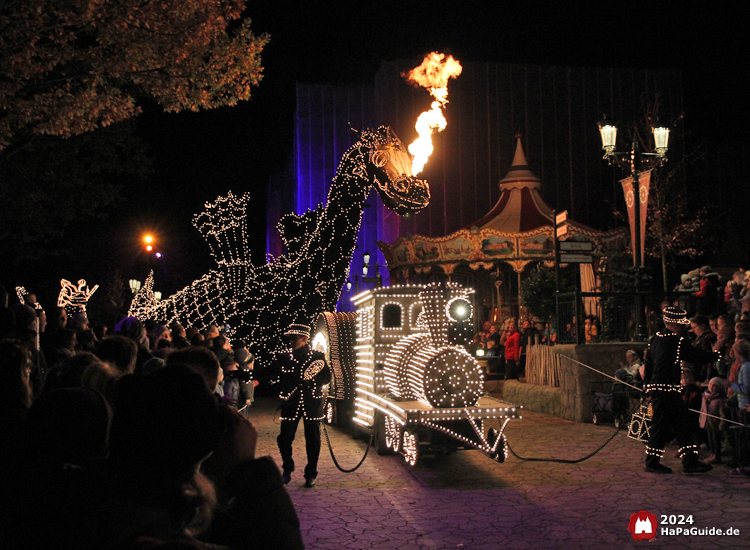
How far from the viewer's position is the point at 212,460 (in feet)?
9.55

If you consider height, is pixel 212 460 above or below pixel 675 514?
above

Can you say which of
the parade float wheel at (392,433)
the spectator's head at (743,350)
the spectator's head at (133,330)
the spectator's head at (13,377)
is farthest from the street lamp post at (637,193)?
the spectator's head at (13,377)

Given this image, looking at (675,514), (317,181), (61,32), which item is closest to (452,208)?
(317,181)

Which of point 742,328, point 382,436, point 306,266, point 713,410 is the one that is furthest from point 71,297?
point 742,328

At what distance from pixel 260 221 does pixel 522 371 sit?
43.3 metres

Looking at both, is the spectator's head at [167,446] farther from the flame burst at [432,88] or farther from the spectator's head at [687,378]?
the flame burst at [432,88]

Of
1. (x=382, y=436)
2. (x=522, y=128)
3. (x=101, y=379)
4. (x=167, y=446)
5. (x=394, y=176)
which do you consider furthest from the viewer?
(x=522, y=128)

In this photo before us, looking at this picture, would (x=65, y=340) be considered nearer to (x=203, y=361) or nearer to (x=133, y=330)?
(x=133, y=330)

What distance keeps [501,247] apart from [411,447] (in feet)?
54.1

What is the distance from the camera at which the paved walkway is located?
633 cm

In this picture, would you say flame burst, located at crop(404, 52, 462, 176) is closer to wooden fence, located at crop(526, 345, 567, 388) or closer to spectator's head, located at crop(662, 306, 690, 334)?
wooden fence, located at crop(526, 345, 567, 388)

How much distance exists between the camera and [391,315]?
36.2 feet

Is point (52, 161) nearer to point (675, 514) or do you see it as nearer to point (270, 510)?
point (675, 514)

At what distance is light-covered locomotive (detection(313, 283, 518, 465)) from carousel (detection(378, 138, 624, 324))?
42.4ft
